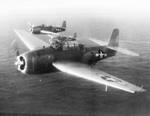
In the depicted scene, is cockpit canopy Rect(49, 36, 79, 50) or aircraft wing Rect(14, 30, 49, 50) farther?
aircraft wing Rect(14, 30, 49, 50)

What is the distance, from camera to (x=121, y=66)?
2953cm

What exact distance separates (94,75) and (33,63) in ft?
18.1

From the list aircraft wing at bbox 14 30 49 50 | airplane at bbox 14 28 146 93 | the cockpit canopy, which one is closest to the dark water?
airplane at bbox 14 28 146 93

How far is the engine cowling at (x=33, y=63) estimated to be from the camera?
1923 cm

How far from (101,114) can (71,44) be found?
24.5 ft

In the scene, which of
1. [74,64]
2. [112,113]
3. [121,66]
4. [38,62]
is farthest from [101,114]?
[121,66]

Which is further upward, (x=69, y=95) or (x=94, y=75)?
(x=94, y=75)

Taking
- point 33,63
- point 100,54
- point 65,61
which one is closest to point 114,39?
point 100,54

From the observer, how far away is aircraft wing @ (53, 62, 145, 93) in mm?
15380

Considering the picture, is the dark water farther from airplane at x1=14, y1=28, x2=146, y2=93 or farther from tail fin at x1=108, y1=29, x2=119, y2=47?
tail fin at x1=108, y1=29, x2=119, y2=47

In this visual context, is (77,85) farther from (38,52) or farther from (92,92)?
(38,52)

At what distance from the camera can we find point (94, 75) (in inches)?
713

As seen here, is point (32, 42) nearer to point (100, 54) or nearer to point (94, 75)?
point (100, 54)

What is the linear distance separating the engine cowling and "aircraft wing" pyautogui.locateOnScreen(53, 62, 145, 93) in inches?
31.9
